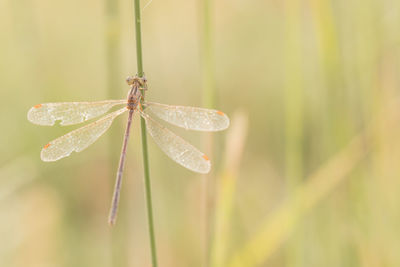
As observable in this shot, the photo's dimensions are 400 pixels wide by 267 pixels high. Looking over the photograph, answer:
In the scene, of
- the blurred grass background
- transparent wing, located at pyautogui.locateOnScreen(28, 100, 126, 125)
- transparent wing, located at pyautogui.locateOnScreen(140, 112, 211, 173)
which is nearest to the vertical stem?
the blurred grass background

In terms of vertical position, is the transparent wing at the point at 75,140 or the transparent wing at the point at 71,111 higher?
the transparent wing at the point at 71,111

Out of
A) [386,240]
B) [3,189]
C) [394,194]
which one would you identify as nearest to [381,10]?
[394,194]

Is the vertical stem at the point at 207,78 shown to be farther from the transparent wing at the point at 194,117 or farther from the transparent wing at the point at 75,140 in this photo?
the transparent wing at the point at 75,140

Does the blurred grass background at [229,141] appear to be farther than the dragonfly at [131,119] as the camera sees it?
Yes

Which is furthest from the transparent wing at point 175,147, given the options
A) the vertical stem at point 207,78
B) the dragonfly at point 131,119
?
the vertical stem at point 207,78

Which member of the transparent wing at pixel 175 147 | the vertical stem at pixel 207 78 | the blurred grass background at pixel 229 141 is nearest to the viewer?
the vertical stem at pixel 207 78

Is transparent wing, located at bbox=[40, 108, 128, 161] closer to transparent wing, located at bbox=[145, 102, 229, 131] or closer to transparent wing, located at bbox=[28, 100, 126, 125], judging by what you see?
transparent wing, located at bbox=[28, 100, 126, 125]

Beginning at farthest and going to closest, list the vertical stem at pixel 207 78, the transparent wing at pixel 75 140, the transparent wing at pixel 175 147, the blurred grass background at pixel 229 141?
the blurred grass background at pixel 229 141 → the transparent wing at pixel 75 140 → the transparent wing at pixel 175 147 → the vertical stem at pixel 207 78
